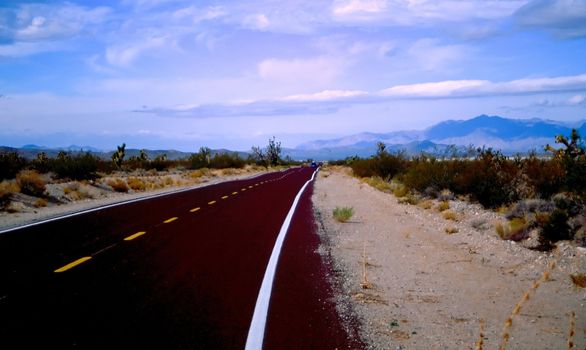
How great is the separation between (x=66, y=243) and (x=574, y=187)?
1166cm

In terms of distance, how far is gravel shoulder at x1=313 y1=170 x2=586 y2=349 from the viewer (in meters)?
6.19

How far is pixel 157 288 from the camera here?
752cm

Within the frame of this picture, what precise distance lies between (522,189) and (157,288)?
1356 centimetres

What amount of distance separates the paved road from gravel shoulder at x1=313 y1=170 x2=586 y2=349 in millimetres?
573

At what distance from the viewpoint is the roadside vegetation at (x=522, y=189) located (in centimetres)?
1164

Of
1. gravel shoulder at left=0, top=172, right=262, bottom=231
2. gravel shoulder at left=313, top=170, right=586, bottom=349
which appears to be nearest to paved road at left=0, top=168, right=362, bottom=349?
gravel shoulder at left=313, top=170, right=586, bottom=349

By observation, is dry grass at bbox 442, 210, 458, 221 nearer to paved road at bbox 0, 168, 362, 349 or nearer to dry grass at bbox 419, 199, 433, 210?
dry grass at bbox 419, 199, 433, 210

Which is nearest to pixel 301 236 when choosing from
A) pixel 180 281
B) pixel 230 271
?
pixel 230 271

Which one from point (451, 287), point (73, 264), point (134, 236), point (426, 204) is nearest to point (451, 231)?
point (451, 287)

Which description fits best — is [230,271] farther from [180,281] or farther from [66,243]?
[66,243]

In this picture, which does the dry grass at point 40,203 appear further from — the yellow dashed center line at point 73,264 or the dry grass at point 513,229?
the dry grass at point 513,229

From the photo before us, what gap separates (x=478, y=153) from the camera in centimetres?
2400

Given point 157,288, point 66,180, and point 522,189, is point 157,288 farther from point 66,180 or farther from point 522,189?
point 66,180

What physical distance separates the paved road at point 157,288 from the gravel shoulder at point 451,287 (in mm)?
573
